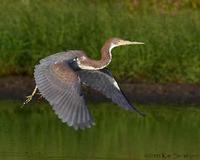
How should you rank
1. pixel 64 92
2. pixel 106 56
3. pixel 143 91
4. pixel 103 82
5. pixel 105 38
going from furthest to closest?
pixel 105 38 → pixel 143 91 → pixel 106 56 → pixel 103 82 → pixel 64 92

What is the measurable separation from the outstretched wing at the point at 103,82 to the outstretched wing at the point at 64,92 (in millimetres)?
535

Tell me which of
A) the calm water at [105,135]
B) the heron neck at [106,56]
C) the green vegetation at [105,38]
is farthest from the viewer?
the green vegetation at [105,38]

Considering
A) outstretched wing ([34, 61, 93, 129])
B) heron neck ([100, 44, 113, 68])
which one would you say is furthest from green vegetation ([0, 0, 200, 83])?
outstretched wing ([34, 61, 93, 129])

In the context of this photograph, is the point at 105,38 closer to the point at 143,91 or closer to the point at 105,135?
the point at 143,91

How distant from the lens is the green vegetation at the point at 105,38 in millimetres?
16500

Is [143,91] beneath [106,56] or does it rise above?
beneath

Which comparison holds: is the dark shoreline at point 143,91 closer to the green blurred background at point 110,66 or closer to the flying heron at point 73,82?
the green blurred background at point 110,66

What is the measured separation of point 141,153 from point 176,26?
4.86 metres

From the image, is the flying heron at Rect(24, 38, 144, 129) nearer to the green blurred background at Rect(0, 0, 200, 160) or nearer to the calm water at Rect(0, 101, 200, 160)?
the calm water at Rect(0, 101, 200, 160)

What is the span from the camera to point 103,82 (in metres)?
12.0

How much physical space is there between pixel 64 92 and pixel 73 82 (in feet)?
0.44

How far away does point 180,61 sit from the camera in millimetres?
16688

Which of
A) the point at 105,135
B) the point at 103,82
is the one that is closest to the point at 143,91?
the point at 105,135

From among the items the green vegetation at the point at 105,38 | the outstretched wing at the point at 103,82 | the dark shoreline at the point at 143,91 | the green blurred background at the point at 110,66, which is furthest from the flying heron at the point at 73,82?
the green vegetation at the point at 105,38
